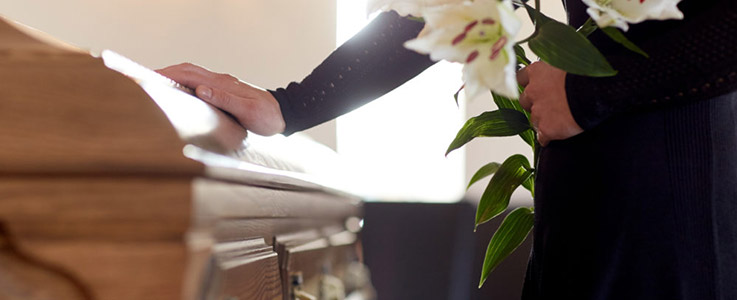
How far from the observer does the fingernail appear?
756 millimetres

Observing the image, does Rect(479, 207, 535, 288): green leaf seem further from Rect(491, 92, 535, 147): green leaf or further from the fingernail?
the fingernail

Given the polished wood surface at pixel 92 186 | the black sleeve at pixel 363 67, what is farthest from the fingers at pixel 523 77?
the polished wood surface at pixel 92 186

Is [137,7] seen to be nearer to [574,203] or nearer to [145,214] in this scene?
[574,203]

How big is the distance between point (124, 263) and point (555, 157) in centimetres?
54

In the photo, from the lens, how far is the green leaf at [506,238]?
953 mm

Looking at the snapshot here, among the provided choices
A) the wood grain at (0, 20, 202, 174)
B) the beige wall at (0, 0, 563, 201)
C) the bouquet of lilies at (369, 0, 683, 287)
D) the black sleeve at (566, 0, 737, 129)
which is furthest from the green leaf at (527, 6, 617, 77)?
the beige wall at (0, 0, 563, 201)

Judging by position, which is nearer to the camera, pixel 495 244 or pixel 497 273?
pixel 495 244

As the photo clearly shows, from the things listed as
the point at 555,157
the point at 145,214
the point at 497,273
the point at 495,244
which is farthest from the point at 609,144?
the point at 497,273

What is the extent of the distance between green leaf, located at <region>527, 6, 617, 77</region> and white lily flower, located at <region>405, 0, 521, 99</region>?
0.31 feet

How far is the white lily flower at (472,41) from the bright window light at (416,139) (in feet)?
9.51

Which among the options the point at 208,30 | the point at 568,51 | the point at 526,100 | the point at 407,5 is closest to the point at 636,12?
the point at 568,51

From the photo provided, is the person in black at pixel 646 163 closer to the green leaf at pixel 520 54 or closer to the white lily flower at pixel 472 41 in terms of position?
the green leaf at pixel 520 54

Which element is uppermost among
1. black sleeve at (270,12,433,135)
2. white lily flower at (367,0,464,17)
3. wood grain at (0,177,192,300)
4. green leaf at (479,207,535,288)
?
black sleeve at (270,12,433,135)

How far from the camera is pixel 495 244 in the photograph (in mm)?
957
